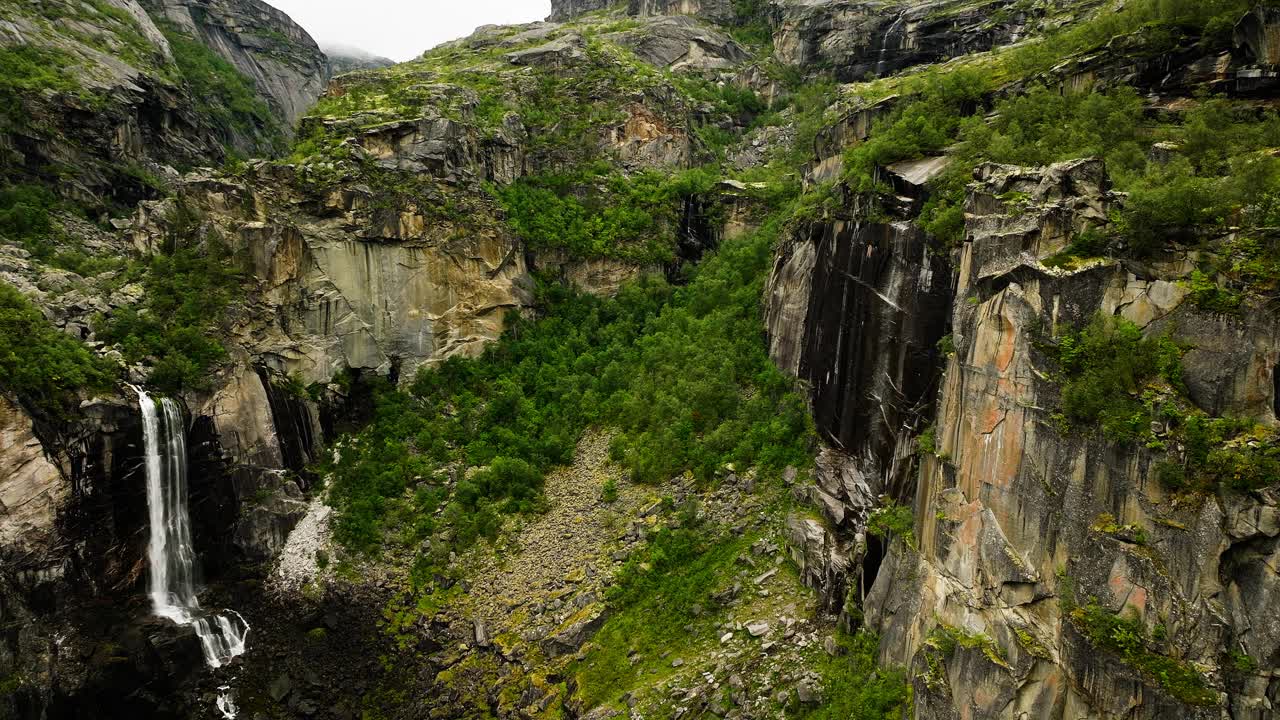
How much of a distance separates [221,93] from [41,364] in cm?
6058

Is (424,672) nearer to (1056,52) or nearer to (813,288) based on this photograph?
(813,288)

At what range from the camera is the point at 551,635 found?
27031 millimetres

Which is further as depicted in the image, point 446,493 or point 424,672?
point 446,493

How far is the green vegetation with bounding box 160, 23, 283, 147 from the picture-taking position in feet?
235

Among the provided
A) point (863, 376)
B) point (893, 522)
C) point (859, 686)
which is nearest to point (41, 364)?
point (863, 376)

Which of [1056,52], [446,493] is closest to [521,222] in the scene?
[446,493]

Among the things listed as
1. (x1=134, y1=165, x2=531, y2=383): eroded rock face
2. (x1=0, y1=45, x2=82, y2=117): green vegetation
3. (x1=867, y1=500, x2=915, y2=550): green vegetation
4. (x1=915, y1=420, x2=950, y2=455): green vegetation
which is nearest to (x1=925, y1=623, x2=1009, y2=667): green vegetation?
(x1=867, y1=500, x2=915, y2=550): green vegetation

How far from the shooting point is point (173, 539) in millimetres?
31344

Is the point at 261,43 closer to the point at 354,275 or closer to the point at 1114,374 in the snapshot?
the point at 354,275

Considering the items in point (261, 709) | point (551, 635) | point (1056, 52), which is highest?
point (1056, 52)

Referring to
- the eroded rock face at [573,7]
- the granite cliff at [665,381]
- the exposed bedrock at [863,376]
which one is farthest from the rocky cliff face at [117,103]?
the exposed bedrock at [863,376]

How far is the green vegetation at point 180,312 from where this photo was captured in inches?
1265

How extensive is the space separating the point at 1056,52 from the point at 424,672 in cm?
3604

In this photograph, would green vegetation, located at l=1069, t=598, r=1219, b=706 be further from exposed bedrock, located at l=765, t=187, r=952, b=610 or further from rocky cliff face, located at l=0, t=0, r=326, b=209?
rocky cliff face, located at l=0, t=0, r=326, b=209
